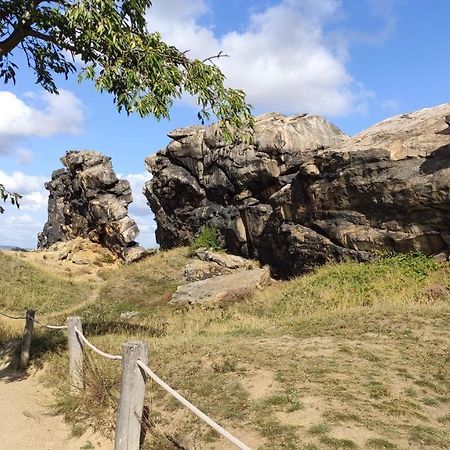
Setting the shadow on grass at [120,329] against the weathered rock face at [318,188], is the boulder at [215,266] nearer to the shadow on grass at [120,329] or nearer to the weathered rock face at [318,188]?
the weathered rock face at [318,188]

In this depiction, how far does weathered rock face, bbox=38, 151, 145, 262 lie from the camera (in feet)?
145

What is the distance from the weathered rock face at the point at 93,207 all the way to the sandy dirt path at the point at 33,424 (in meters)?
30.4

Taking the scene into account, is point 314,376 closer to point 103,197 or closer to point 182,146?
point 182,146

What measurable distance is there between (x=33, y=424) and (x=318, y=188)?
1830 cm

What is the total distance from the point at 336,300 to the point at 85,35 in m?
12.2

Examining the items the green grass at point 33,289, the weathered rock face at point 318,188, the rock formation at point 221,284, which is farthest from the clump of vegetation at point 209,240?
the green grass at point 33,289

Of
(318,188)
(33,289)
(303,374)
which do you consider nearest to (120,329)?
(303,374)

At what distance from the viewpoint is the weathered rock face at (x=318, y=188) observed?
19.7 metres

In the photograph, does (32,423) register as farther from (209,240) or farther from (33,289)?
(209,240)

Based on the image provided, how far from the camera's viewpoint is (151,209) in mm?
42594

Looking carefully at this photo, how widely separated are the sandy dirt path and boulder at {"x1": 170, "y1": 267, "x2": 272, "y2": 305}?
1215 centimetres

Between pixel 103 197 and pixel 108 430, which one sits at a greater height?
pixel 103 197

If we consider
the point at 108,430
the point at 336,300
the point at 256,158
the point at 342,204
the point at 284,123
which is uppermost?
the point at 284,123

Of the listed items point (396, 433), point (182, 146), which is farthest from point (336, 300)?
point (182, 146)
